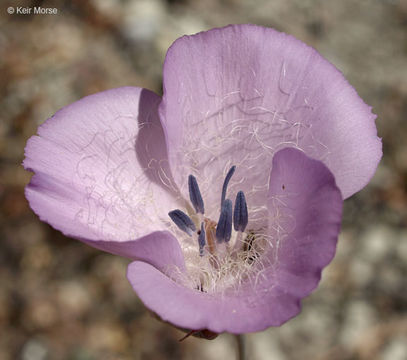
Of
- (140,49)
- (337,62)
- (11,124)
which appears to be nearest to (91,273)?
(11,124)

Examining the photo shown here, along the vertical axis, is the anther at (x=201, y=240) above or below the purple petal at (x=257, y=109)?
below

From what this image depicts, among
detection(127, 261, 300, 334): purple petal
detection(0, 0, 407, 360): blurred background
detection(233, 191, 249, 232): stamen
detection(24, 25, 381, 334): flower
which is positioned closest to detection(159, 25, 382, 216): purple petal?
detection(24, 25, 381, 334): flower

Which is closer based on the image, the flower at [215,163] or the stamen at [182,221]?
the flower at [215,163]

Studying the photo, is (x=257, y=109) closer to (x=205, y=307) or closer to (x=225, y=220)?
(x=225, y=220)

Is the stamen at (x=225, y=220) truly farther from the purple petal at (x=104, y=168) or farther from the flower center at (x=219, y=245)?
the purple petal at (x=104, y=168)

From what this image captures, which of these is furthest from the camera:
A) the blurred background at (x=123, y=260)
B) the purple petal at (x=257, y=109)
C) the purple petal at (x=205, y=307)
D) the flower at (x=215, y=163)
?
the blurred background at (x=123, y=260)

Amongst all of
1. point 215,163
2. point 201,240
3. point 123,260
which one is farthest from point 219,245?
point 123,260

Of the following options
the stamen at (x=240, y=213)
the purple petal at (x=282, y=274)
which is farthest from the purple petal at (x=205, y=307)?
the stamen at (x=240, y=213)
